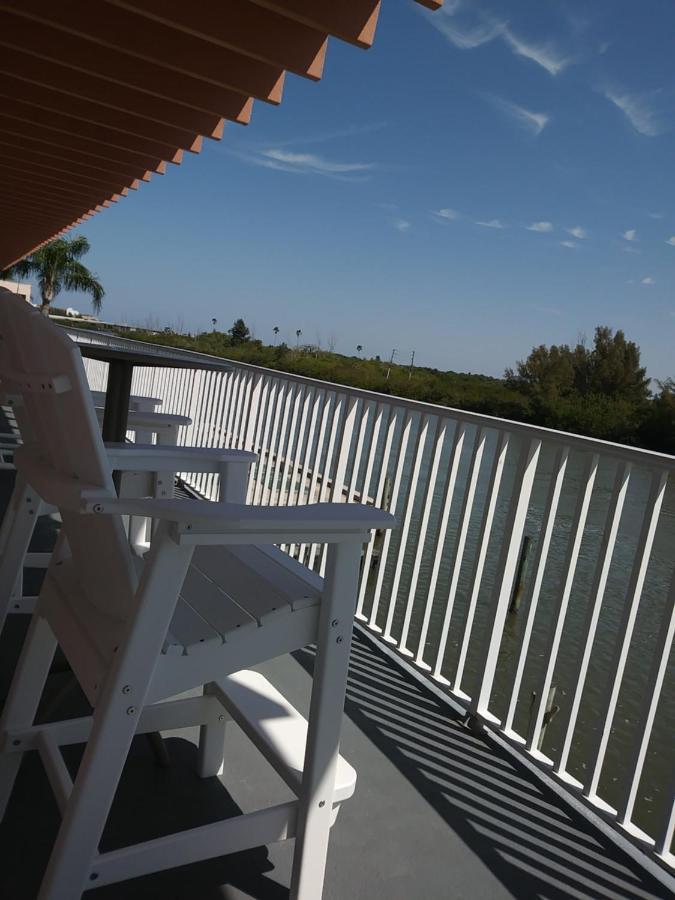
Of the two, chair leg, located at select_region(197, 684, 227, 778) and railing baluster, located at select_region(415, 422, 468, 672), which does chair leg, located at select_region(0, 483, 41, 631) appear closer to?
chair leg, located at select_region(197, 684, 227, 778)

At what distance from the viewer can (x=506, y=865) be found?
1845mm

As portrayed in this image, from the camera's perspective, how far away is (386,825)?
1.91m

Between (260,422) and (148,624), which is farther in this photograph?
(260,422)

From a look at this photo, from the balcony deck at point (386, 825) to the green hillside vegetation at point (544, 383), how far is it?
35.5 meters

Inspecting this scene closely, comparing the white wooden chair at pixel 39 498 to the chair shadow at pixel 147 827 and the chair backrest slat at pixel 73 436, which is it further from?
the chair shadow at pixel 147 827

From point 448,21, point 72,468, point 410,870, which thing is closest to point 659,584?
point 410,870

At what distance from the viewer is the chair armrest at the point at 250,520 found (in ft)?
3.80

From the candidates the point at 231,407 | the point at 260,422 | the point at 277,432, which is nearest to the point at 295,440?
the point at 277,432

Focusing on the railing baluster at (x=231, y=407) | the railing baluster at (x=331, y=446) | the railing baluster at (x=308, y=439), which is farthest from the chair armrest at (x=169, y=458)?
the railing baluster at (x=231, y=407)

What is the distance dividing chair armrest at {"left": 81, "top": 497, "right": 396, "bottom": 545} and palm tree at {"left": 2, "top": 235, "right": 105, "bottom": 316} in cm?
3788

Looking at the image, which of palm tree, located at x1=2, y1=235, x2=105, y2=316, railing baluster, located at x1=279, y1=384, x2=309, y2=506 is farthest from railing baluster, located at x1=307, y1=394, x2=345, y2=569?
palm tree, located at x1=2, y1=235, x2=105, y2=316

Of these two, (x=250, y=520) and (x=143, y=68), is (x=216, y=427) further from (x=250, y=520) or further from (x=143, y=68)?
(x=250, y=520)

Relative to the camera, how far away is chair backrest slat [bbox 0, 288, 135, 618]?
126cm

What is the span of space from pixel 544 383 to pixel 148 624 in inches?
1982
